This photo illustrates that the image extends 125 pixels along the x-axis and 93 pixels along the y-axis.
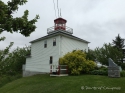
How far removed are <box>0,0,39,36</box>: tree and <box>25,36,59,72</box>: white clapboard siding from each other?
1681cm

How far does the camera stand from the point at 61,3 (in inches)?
253

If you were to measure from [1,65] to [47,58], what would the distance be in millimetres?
19138

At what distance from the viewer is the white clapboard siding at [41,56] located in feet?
67.2

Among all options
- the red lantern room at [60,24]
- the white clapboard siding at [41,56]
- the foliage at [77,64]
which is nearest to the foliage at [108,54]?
the red lantern room at [60,24]

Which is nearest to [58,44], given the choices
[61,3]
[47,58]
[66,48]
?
[66,48]

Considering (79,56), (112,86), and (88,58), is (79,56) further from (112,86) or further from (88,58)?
(112,86)

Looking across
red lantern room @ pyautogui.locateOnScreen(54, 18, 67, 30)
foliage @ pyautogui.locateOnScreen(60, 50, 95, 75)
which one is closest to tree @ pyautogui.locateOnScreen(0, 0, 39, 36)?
foliage @ pyautogui.locateOnScreen(60, 50, 95, 75)

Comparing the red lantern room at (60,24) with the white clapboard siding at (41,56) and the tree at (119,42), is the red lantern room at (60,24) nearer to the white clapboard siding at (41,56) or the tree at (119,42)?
the white clapboard siding at (41,56)

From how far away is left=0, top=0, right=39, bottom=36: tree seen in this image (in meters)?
2.74

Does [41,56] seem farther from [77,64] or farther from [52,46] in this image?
[77,64]

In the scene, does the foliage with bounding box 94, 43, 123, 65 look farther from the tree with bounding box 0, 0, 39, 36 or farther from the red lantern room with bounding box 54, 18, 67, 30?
the tree with bounding box 0, 0, 39, 36

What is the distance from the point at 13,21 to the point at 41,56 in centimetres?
2048

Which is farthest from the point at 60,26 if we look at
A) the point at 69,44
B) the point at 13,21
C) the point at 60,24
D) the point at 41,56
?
the point at 13,21

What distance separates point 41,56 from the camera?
Result: 23078 mm
